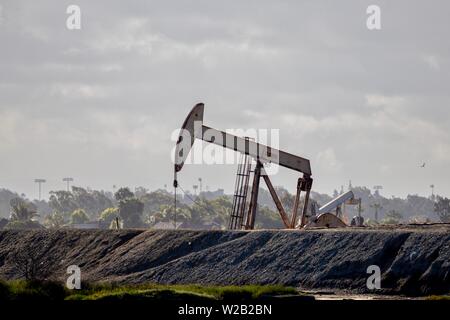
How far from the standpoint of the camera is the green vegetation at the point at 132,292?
48.5 meters

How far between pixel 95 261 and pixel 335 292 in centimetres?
1350

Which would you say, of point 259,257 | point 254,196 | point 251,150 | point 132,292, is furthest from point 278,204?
point 132,292

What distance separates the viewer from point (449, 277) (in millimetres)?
53188

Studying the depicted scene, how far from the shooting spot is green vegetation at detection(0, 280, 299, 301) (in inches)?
1908

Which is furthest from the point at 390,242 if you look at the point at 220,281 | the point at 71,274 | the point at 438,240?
the point at 71,274

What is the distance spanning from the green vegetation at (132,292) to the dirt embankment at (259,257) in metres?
3.92

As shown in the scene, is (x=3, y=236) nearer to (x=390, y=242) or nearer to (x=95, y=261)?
(x=95, y=261)

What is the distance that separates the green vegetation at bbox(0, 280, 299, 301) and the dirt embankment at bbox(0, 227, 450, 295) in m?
3.92

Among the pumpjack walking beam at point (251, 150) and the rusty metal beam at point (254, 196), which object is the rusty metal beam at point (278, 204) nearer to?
the pumpjack walking beam at point (251, 150)

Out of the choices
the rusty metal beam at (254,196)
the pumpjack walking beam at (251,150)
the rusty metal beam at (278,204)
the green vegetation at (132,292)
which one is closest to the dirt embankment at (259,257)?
the green vegetation at (132,292)

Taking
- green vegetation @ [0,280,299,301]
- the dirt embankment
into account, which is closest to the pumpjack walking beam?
the dirt embankment

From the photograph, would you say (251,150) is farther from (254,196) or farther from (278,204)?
(278,204)

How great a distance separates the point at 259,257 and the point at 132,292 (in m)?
10.5

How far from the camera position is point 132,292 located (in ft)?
161
